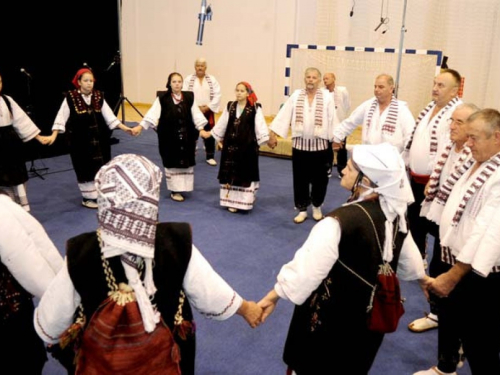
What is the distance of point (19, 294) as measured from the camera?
6.82 feet

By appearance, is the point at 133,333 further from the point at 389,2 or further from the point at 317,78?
the point at 389,2

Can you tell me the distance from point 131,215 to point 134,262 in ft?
0.52

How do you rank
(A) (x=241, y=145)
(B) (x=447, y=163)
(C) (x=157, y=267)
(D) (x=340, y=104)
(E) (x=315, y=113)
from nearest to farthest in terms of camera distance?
(C) (x=157, y=267) → (B) (x=447, y=163) → (E) (x=315, y=113) → (A) (x=241, y=145) → (D) (x=340, y=104)

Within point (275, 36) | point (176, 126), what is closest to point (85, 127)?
point (176, 126)

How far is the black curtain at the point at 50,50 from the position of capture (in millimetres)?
7613

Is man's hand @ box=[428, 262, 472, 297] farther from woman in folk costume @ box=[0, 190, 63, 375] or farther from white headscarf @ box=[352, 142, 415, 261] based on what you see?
woman in folk costume @ box=[0, 190, 63, 375]

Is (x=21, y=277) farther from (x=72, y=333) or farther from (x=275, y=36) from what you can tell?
(x=275, y=36)

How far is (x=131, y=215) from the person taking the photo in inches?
63.7

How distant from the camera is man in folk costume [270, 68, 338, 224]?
518cm

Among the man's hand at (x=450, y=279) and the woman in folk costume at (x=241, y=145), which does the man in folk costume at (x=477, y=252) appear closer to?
the man's hand at (x=450, y=279)

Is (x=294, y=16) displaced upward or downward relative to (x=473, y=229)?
upward

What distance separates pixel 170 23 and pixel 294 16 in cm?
312

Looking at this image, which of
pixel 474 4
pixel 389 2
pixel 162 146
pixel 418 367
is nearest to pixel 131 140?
pixel 162 146

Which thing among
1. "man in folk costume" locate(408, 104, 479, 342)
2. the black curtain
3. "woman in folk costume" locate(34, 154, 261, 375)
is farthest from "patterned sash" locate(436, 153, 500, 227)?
the black curtain
